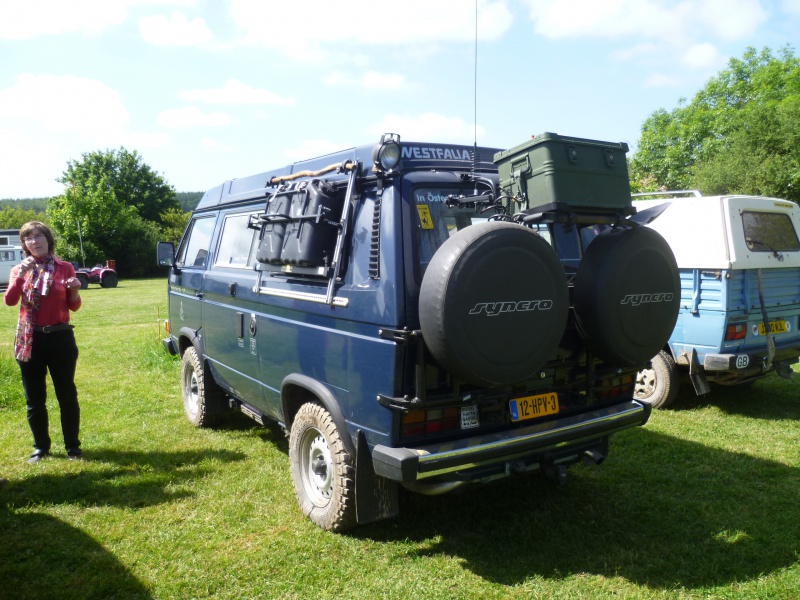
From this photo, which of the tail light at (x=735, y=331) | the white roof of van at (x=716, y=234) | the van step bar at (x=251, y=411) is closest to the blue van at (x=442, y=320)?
the van step bar at (x=251, y=411)

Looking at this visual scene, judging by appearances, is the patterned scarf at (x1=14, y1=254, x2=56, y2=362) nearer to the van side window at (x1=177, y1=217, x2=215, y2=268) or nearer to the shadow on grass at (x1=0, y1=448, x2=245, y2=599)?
the shadow on grass at (x1=0, y1=448, x2=245, y2=599)

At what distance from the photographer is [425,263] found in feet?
11.2

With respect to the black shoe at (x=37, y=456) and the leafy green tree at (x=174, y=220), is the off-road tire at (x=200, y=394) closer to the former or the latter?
the black shoe at (x=37, y=456)

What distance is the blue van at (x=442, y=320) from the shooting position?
312 cm

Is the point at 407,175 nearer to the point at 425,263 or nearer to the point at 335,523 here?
the point at 425,263

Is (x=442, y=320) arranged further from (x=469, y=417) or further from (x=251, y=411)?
(x=251, y=411)

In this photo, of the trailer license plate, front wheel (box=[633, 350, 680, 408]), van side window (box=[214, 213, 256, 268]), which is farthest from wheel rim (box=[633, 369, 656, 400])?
van side window (box=[214, 213, 256, 268])

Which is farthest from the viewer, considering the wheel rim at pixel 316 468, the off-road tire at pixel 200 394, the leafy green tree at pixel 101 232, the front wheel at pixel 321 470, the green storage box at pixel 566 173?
the leafy green tree at pixel 101 232

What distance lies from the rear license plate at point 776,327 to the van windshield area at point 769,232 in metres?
0.77

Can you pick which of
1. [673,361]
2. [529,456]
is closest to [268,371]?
[529,456]

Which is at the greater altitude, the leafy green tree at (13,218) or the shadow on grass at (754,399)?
the leafy green tree at (13,218)

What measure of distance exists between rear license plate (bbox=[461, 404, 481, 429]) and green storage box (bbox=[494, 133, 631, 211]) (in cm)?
119

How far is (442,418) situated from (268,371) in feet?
5.58

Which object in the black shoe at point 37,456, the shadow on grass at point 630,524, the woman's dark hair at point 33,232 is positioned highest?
the woman's dark hair at point 33,232
